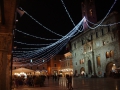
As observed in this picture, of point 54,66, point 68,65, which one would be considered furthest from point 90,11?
point 54,66

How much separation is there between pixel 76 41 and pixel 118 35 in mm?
23050

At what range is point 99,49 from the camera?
4128cm

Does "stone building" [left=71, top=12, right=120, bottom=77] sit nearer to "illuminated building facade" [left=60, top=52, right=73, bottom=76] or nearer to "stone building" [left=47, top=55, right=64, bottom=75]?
"illuminated building facade" [left=60, top=52, right=73, bottom=76]

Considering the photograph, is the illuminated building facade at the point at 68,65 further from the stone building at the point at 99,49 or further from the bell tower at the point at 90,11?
the bell tower at the point at 90,11

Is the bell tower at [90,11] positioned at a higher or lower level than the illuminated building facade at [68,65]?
higher

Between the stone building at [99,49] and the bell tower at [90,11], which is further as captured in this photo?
the bell tower at [90,11]

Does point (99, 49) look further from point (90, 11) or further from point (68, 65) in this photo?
point (68, 65)

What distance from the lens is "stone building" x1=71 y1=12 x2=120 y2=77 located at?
35031 mm

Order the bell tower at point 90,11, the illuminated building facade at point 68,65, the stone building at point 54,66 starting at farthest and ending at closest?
→ the stone building at point 54,66 < the illuminated building facade at point 68,65 < the bell tower at point 90,11

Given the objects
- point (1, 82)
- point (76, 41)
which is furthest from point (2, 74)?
point (76, 41)

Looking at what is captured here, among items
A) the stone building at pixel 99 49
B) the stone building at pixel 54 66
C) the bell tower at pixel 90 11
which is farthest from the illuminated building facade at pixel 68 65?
the bell tower at pixel 90 11

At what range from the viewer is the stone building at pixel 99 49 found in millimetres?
35031

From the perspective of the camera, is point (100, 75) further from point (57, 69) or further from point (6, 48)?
point (57, 69)

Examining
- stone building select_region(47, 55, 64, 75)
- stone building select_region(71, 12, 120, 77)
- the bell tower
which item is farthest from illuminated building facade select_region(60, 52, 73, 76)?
the bell tower
